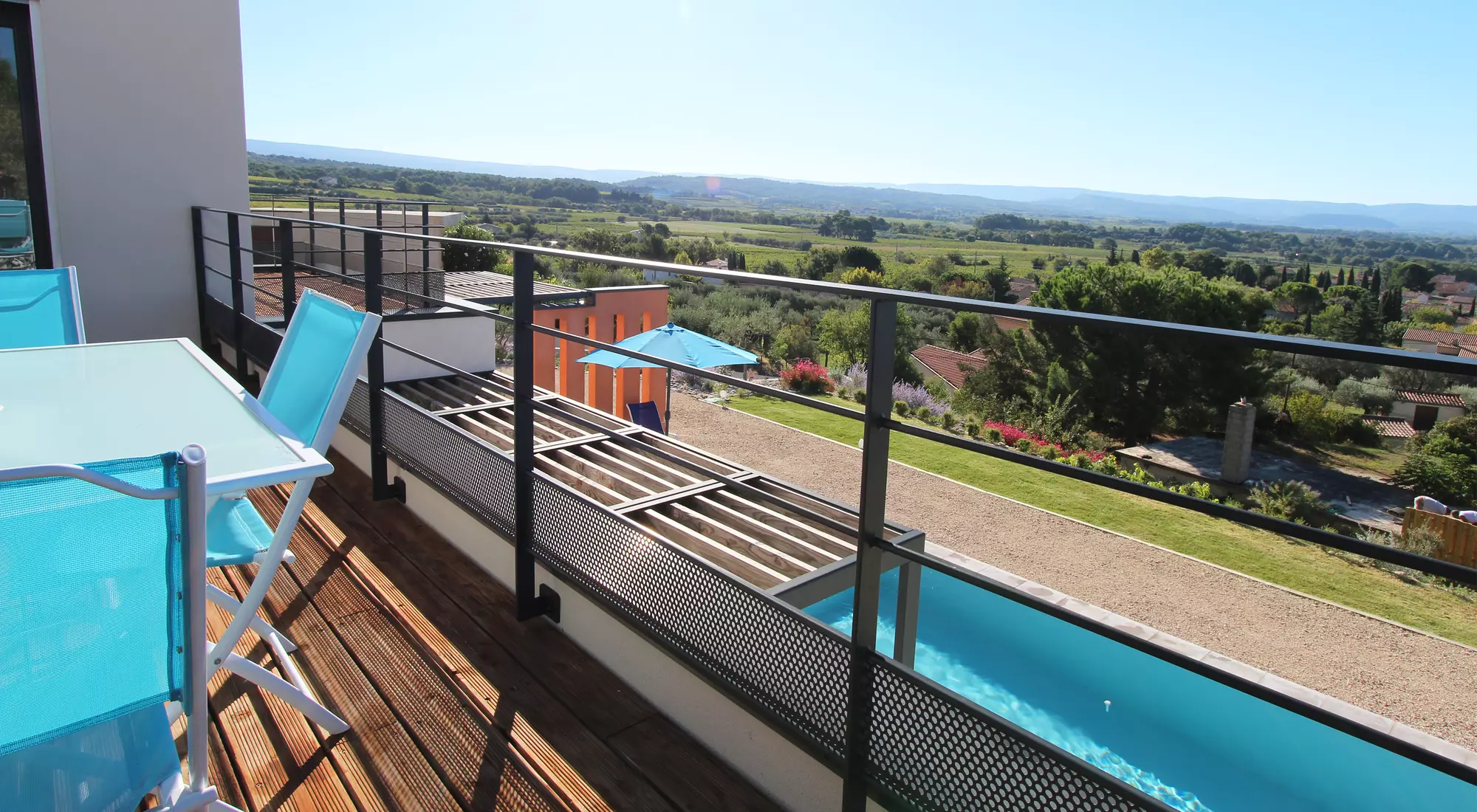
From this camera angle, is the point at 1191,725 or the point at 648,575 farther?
the point at 1191,725

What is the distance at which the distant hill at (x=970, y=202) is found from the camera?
263 feet

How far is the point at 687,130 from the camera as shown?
78.1 metres

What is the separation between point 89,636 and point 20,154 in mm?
5709

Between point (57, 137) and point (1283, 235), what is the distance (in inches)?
2596

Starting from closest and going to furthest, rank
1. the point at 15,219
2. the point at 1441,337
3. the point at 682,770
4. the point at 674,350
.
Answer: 1. the point at 682,770
2. the point at 15,219
3. the point at 674,350
4. the point at 1441,337

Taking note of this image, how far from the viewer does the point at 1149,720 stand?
22.8 feet

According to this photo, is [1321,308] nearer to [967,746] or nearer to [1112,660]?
[1112,660]

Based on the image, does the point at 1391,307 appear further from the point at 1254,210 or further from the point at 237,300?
the point at 1254,210

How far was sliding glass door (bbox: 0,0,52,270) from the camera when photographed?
4875mm

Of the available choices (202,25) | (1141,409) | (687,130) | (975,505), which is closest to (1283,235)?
(1141,409)

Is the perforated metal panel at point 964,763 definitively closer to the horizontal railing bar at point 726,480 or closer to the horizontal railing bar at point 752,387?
the horizontal railing bar at point 726,480

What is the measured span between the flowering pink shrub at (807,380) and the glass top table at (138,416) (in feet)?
66.0

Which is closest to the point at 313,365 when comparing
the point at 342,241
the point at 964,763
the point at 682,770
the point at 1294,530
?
the point at 682,770

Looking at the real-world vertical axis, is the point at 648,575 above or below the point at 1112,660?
above
